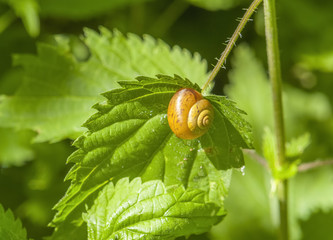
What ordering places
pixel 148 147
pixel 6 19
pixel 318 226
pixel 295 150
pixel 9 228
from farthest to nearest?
pixel 6 19, pixel 318 226, pixel 295 150, pixel 148 147, pixel 9 228

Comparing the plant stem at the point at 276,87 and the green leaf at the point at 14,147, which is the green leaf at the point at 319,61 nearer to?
the plant stem at the point at 276,87

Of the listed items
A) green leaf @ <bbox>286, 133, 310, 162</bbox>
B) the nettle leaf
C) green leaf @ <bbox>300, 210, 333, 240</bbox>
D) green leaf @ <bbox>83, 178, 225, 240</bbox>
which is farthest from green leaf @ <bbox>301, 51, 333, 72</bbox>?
green leaf @ <bbox>83, 178, 225, 240</bbox>

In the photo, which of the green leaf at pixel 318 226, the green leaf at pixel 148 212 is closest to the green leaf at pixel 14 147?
the green leaf at pixel 148 212

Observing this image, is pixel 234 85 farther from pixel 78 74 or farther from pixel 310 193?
pixel 78 74

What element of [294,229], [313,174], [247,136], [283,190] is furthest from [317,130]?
[247,136]

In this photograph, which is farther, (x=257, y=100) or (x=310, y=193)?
(x=257, y=100)

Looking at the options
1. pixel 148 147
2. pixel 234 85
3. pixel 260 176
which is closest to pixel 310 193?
pixel 260 176

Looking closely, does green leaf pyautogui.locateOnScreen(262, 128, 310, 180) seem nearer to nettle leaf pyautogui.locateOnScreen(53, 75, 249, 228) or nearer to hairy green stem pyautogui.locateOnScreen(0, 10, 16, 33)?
nettle leaf pyautogui.locateOnScreen(53, 75, 249, 228)
